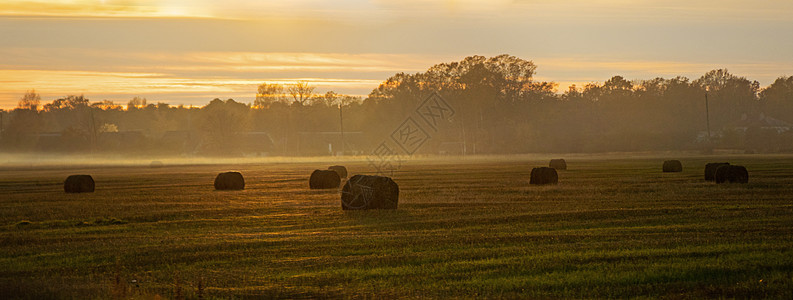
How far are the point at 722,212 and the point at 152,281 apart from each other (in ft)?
54.4

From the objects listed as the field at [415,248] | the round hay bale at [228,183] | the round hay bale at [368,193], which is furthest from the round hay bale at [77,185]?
the round hay bale at [368,193]

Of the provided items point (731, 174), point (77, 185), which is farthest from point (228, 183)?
point (731, 174)

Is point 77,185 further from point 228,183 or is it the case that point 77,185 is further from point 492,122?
point 492,122

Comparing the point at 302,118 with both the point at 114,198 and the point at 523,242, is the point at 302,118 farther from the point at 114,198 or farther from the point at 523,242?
the point at 523,242

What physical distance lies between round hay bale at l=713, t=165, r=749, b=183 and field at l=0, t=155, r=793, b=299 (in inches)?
226

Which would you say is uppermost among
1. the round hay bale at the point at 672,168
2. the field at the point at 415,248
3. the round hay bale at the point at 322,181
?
the round hay bale at the point at 322,181

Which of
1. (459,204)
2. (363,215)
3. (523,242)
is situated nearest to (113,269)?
(523,242)

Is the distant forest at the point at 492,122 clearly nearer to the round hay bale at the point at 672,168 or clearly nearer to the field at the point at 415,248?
the round hay bale at the point at 672,168

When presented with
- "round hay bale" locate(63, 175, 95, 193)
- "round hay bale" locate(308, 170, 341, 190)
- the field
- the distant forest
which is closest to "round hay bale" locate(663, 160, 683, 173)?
the field

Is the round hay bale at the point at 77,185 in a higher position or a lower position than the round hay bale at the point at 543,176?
higher

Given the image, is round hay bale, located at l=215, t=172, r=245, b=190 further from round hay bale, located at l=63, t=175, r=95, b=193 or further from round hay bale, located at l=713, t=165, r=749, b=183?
round hay bale, located at l=713, t=165, r=749, b=183

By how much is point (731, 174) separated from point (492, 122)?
337ft

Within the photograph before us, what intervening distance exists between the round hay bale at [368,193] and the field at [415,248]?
2.02 ft

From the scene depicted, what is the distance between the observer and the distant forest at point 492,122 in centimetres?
13500
